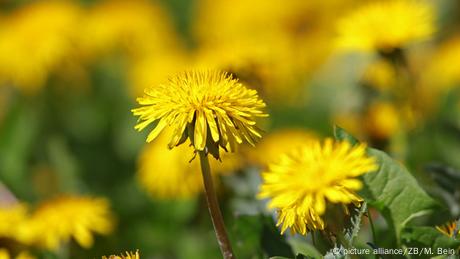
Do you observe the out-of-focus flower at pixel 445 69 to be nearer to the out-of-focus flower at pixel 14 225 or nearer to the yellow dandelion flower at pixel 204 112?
the out-of-focus flower at pixel 14 225

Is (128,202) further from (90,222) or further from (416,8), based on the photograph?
(416,8)

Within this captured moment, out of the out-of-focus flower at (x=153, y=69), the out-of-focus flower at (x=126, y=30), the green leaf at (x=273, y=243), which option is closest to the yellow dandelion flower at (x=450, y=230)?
the green leaf at (x=273, y=243)

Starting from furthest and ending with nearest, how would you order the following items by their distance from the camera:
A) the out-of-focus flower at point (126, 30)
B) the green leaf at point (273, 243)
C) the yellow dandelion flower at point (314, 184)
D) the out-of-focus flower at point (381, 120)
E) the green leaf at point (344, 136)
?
the out-of-focus flower at point (126, 30)
the out-of-focus flower at point (381, 120)
the green leaf at point (273, 243)
the green leaf at point (344, 136)
the yellow dandelion flower at point (314, 184)

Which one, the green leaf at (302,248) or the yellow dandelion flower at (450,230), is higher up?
the green leaf at (302,248)

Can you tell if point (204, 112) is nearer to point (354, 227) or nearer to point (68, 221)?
point (354, 227)

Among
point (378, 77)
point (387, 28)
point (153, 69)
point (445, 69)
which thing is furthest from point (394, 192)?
point (153, 69)

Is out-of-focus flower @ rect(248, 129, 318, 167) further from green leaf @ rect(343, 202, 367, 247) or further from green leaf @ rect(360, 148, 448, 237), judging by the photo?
green leaf @ rect(343, 202, 367, 247)

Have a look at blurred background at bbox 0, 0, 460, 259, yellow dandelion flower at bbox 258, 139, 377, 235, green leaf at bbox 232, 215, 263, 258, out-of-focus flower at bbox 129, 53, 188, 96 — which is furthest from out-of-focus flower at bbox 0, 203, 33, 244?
out-of-focus flower at bbox 129, 53, 188, 96

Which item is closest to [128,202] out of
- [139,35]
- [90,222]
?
[90,222]
